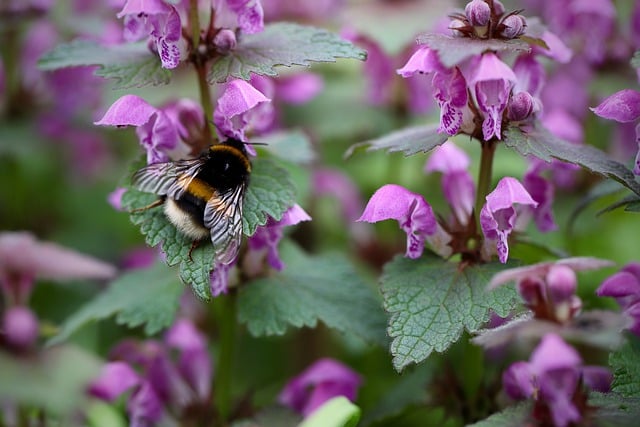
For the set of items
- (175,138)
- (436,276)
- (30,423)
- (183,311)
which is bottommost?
(183,311)

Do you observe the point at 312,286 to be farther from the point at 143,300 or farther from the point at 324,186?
the point at 324,186

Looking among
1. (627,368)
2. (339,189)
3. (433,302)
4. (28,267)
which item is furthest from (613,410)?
(339,189)

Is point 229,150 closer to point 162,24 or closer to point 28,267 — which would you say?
point 162,24

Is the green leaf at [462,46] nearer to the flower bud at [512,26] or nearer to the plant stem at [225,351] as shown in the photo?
the flower bud at [512,26]

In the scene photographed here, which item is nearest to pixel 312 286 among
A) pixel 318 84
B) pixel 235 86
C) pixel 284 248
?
pixel 284 248

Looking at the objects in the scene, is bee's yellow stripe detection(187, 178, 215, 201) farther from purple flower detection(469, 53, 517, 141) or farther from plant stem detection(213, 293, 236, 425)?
purple flower detection(469, 53, 517, 141)

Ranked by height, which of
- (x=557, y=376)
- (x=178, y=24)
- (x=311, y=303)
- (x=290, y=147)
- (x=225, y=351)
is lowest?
(x=225, y=351)
